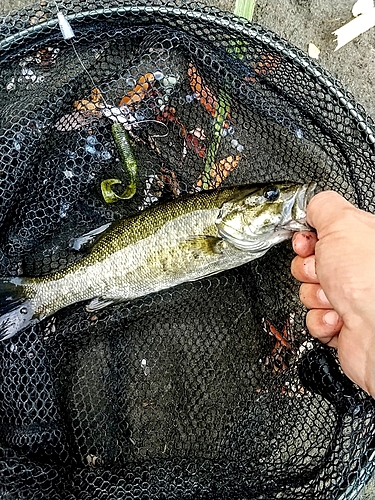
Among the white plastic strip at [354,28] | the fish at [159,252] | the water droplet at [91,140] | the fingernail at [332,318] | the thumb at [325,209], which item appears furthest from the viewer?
the white plastic strip at [354,28]

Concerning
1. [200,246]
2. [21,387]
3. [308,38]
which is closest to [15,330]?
[21,387]

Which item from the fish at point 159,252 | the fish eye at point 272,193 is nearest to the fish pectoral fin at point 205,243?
the fish at point 159,252

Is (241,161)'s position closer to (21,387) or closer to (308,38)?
(308,38)

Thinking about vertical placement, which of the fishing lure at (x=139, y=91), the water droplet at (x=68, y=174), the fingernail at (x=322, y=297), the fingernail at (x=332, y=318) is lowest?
the fingernail at (x=332, y=318)

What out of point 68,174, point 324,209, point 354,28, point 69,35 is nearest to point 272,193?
point 324,209

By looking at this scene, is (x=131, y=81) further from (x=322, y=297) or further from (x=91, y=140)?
(x=322, y=297)

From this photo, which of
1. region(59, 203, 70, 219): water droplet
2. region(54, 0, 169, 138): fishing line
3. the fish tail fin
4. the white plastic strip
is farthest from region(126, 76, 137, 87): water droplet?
the white plastic strip

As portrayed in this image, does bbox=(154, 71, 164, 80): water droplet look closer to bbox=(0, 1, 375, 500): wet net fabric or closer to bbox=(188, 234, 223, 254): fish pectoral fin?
bbox=(0, 1, 375, 500): wet net fabric

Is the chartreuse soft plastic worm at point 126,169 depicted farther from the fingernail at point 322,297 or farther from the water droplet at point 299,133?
the fingernail at point 322,297
